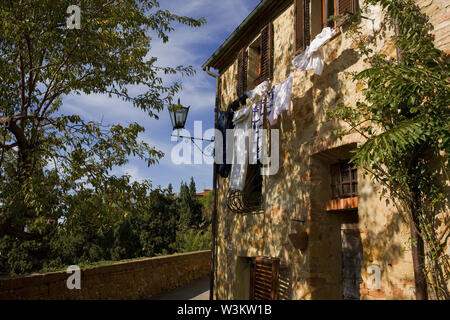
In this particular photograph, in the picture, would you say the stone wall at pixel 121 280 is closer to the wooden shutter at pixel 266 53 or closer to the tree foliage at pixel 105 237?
the tree foliage at pixel 105 237

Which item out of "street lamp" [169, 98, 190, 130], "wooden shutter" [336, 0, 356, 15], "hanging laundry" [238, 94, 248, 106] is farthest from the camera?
"hanging laundry" [238, 94, 248, 106]

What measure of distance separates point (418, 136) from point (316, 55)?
2511mm

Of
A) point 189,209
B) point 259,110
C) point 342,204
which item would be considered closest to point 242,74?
point 259,110

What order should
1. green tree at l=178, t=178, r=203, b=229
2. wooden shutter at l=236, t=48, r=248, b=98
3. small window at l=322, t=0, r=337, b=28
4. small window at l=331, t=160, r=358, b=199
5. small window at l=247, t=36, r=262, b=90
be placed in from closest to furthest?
small window at l=331, t=160, r=358, b=199 < small window at l=322, t=0, r=337, b=28 < small window at l=247, t=36, r=262, b=90 < wooden shutter at l=236, t=48, r=248, b=98 < green tree at l=178, t=178, r=203, b=229

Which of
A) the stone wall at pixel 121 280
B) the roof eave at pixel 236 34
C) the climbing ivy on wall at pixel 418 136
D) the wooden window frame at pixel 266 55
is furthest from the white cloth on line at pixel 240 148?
the stone wall at pixel 121 280

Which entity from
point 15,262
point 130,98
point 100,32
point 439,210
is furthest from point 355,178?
point 15,262

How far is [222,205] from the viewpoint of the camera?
28.1 ft

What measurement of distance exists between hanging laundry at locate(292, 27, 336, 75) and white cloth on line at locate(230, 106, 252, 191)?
1.91 meters

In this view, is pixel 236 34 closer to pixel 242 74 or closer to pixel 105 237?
pixel 242 74

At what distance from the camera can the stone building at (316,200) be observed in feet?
13.3

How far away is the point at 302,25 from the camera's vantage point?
602cm

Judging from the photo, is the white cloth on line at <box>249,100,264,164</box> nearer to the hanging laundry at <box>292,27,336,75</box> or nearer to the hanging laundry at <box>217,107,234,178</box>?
the hanging laundry at <box>217,107,234,178</box>

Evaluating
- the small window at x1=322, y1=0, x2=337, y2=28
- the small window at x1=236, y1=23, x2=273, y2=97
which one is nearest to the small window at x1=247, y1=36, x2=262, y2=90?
the small window at x1=236, y1=23, x2=273, y2=97

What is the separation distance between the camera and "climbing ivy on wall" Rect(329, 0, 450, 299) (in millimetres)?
3195
